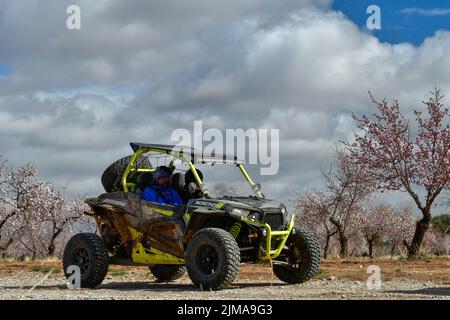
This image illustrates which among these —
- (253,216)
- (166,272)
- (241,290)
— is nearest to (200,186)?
(253,216)

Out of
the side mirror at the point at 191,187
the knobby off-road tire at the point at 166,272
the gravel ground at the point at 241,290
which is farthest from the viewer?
the knobby off-road tire at the point at 166,272

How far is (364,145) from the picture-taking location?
3133 cm

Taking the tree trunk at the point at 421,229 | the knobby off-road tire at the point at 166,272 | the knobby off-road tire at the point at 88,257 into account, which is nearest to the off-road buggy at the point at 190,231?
the knobby off-road tire at the point at 88,257

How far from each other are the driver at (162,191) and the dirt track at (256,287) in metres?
1.71

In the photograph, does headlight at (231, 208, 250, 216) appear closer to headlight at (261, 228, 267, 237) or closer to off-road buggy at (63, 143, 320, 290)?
off-road buggy at (63, 143, 320, 290)

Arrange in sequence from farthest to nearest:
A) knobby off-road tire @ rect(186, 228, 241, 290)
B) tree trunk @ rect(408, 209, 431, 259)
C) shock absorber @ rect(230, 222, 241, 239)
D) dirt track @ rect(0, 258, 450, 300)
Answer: tree trunk @ rect(408, 209, 431, 259)
shock absorber @ rect(230, 222, 241, 239)
knobby off-road tire @ rect(186, 228, 241, 290)
dirt track @ rect(0, 258, 450, 300)

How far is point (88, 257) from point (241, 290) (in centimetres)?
350

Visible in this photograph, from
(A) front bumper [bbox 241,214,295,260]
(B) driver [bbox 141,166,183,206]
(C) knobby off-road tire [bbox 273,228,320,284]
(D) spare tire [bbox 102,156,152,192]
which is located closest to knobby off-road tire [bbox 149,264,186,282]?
(D) spare tire [bbox 102,156,152,192]

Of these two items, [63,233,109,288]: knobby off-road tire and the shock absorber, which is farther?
[63,233,109,288]: knobby off-road tire

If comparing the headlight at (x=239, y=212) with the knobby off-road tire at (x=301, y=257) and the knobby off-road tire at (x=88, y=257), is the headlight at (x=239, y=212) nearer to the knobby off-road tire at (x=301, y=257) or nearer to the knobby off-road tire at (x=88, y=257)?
the knobby off-road tire at (x=301, y=257)

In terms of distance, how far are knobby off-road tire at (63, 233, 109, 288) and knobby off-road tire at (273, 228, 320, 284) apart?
12.0 ft

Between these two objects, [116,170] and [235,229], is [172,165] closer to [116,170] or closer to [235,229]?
[116,170]

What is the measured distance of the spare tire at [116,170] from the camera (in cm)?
1536

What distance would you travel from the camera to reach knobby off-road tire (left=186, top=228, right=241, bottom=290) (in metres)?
12.7
